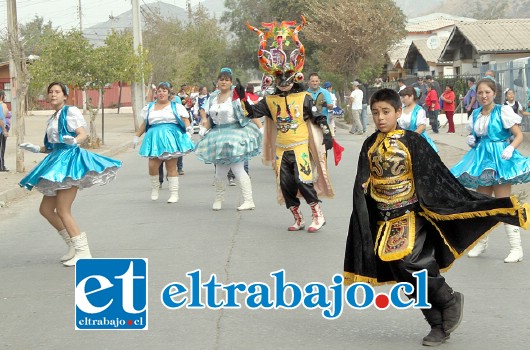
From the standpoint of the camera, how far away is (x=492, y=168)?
8.72 meters

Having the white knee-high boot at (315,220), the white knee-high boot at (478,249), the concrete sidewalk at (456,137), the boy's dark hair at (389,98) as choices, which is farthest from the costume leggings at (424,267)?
the concrete sidewalk at (456,137)

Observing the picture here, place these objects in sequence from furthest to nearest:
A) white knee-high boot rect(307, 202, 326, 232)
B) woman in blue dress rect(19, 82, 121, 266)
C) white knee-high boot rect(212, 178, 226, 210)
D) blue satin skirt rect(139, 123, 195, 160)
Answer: blue satin skirt rect(139, 123, 195, 160) → white knee-high boot rect(212, 178, 226, 210) → white knee-high boot rect(307, 202, 326, 232) → woman in blue dress rect(19, 82, 121, 266)

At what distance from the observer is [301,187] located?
1047 centimetres

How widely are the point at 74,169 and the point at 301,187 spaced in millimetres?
2830

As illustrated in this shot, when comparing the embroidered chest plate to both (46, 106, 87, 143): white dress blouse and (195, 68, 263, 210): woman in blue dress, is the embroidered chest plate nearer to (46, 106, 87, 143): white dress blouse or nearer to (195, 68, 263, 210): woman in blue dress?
(195, 68, 263, 210): woman in blue dress

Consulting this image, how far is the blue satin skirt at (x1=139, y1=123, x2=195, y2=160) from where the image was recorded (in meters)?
13.5

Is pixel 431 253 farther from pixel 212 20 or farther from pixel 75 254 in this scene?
pixel 212 20

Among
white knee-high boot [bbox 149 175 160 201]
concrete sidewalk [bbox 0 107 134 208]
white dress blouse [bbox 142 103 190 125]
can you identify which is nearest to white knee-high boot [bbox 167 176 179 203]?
white knee-high boot [bbox 149 175 160 201]

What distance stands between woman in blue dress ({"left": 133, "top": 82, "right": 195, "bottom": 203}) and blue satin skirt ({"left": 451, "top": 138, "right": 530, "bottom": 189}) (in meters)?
5.69

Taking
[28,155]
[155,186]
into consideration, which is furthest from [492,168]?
[28,155]

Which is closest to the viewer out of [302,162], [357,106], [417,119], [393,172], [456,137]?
[393,172]

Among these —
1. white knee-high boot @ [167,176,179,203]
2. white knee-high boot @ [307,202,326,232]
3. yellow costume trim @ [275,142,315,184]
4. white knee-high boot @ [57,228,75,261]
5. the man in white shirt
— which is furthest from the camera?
the man in white shirt

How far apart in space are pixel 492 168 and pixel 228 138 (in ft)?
15.1

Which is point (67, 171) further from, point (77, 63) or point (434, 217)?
point (77, 63)
